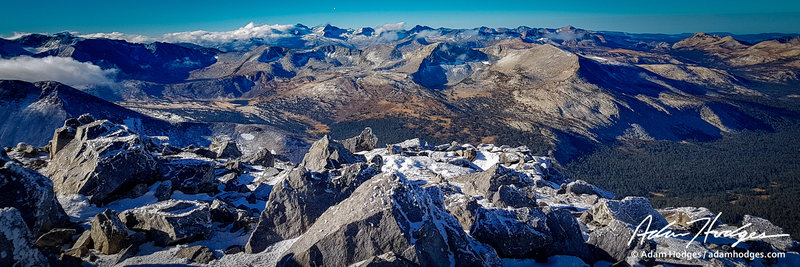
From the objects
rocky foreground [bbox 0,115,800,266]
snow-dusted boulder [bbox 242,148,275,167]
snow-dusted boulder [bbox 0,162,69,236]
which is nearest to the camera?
rocky foreground [bbox 0,115,800,266]

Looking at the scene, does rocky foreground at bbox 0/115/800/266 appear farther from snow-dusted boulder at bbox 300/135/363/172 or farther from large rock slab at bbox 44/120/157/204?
snow-dusted boulder at bbox 300/135/363/172

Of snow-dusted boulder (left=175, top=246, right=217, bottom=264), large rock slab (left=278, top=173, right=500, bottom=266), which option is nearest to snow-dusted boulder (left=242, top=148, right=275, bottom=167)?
snow-dusted boulder (left=175, top=246, right=217, bottom=264)

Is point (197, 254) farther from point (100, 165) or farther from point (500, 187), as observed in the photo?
point (500, 187)

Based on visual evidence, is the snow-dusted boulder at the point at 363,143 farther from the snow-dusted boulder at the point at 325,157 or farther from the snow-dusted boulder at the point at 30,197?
the snow-dusted boulder at the point at 30,197

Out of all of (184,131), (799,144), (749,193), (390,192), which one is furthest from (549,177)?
(799,144)

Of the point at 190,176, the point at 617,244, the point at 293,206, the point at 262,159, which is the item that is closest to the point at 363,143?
the point at 262,159

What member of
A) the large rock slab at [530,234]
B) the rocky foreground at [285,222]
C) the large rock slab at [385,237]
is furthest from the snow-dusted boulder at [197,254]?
the large rock slab at [530,234]
